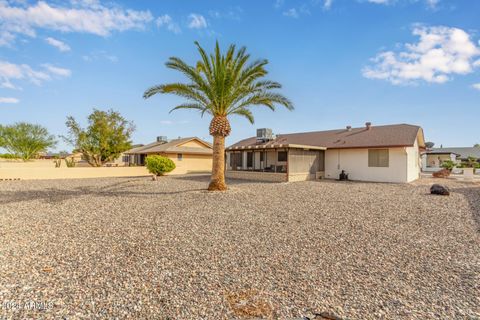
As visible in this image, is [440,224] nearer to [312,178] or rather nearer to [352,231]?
[352,231]

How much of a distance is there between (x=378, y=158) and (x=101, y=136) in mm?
24894

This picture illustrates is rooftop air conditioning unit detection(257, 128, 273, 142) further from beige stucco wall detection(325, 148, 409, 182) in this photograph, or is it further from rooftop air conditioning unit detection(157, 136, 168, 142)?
rooftop air conditioning unit detection(157, 136, 168, 142)

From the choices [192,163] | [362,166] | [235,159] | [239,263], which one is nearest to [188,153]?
[192,163]

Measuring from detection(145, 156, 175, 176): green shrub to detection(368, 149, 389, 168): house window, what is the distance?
656 inches

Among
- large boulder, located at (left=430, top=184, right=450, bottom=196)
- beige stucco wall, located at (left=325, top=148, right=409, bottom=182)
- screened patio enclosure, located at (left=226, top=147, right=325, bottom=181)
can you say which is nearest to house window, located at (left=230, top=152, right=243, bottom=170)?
screened patio enclosure, located at (left=226, top=147, right=325, bottom=181)

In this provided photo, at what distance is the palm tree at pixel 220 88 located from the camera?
1262 centimetres

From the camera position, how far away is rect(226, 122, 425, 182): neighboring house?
709 inches

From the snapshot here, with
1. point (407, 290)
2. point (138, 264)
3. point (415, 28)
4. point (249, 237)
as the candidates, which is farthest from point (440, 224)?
point (415, 28)

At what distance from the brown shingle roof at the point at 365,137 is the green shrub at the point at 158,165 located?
845cm

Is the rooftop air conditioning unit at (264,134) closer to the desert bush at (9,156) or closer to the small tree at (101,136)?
the small tree at (101,136)

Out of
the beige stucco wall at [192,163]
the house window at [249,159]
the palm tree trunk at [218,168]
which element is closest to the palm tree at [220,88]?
the palm tree trunk at [218,168]

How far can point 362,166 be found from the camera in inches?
770

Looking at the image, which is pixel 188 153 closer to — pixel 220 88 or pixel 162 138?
pixel 162 138

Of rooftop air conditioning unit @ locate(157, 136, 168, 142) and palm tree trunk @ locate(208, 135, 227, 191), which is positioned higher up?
rooftop air conditioning unit @ locate(157, 136, 168, 142)
